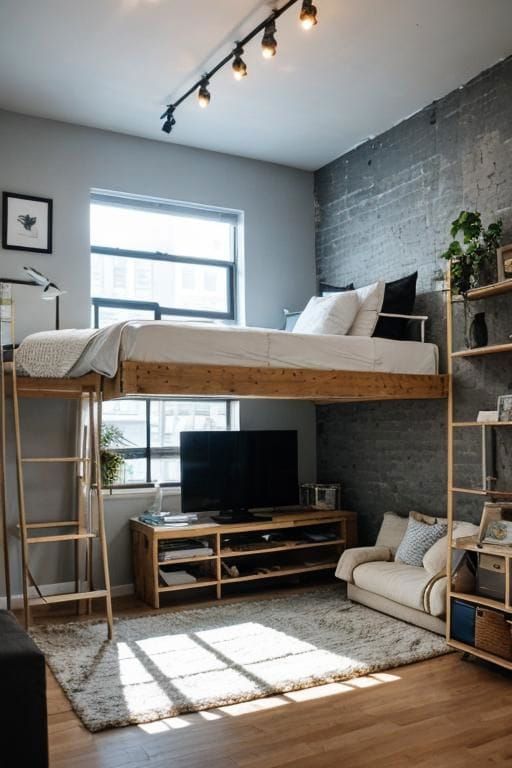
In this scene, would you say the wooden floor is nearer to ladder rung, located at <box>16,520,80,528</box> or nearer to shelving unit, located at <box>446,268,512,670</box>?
shelving unit, located at <box>446,268,512,670</box>

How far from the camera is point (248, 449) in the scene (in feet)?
17.8

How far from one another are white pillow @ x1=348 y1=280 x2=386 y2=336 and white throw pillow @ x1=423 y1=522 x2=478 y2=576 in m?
1.43

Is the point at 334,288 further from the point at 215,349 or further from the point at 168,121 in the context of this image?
the point at 215,349

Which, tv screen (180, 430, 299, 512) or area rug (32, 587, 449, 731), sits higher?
tv screen (180, 430, 299, 512)

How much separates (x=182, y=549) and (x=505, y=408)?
246 cm

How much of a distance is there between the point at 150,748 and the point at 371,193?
434 centimetres

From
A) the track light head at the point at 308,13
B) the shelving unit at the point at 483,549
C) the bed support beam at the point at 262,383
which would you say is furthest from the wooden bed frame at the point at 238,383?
the track light head at the point at 308,13

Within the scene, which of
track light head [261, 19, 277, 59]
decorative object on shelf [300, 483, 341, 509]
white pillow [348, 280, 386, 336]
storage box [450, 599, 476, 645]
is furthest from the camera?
decorative object on shelf [300, 483, 341, 509]

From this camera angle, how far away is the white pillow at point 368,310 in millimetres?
4797

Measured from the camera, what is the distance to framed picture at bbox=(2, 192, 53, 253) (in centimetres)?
491

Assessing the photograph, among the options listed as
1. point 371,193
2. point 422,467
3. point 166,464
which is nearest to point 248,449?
point 166,464

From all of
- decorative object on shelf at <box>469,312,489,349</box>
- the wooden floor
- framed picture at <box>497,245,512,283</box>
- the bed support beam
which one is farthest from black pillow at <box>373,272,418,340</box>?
the wooden floor

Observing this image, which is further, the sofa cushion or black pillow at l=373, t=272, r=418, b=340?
black pillow at l=373, t=272, r=418, b=340

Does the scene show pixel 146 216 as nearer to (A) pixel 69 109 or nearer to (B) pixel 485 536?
(A) pixel 69 109
